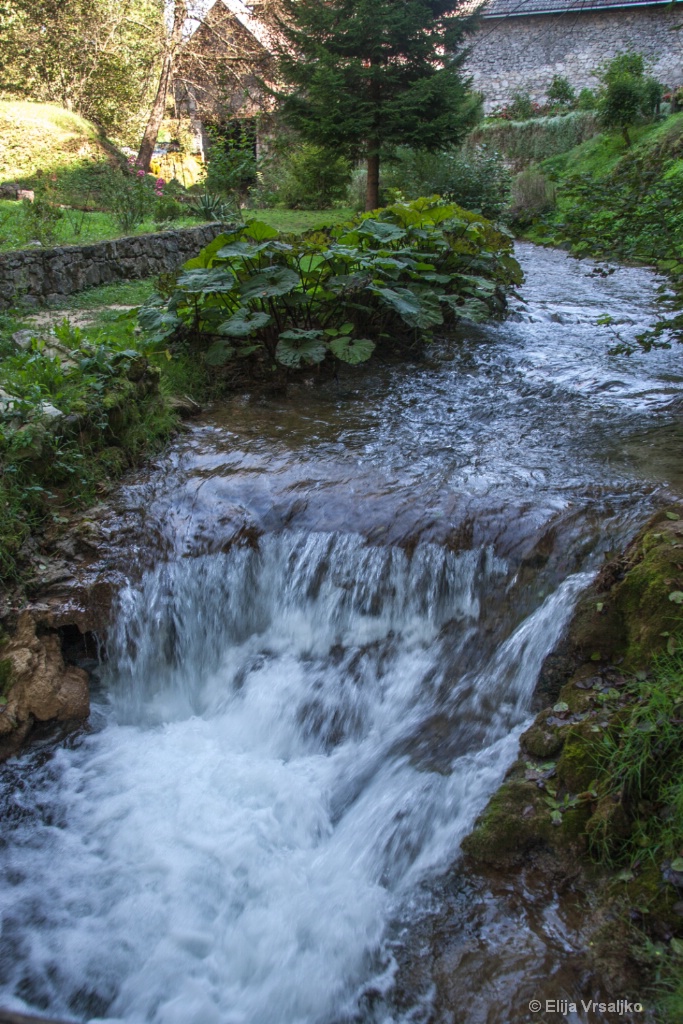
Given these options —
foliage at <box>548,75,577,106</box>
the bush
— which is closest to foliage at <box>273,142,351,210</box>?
the bush

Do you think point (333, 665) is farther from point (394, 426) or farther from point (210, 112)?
point (210, 112)

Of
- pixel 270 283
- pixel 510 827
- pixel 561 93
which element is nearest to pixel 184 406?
pixel 270 283

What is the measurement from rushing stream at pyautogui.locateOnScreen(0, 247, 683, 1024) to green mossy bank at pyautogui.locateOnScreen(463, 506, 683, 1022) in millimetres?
173

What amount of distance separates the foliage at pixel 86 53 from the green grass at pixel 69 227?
9088 millimetres

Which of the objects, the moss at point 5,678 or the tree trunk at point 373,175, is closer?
the moss at point 5,678

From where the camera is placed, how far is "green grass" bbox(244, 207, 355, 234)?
16105 mm

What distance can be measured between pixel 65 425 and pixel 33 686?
199 centimetres

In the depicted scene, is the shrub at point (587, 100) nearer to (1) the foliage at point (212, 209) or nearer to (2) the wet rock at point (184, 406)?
(1) the foliage at point (212, 209)

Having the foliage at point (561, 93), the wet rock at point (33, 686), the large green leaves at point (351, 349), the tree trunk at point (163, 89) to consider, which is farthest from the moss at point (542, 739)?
the foliage at point (561, 93)

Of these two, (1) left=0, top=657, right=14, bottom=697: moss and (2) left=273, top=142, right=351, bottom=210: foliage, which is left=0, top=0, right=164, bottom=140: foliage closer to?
(2) left=273, top=142, right=351, bottom=210: foliage

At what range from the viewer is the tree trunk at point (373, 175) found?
14831 mm

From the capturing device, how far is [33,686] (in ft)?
12.8

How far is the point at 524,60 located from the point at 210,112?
42.3 feet

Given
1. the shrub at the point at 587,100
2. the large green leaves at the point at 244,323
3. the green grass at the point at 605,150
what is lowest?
the large green leaves at the point at 244,323
